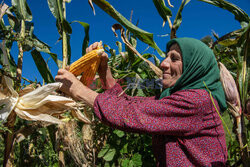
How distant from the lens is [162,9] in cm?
158

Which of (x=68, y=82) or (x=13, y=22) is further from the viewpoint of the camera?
(x=13, y=22)

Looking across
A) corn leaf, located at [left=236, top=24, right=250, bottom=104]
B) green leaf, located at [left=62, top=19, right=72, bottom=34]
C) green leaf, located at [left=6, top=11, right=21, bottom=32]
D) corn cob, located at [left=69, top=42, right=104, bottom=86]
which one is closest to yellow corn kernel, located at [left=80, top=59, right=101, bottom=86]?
corn cob, located at [left=69, top=42, right=104, bottom=86]

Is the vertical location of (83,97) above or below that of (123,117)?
above

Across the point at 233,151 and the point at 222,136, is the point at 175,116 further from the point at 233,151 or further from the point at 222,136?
the point at 233,151

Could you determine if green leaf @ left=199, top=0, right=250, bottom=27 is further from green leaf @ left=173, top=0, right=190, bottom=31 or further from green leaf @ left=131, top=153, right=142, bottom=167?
green leaf @ left=131, top=153, right=142, bottom=167

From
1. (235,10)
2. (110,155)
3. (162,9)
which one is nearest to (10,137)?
(110,155)

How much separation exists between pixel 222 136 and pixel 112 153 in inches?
34.2

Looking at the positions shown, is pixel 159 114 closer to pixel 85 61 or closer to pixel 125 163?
pixel 85 61

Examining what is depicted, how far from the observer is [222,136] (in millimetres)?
1191

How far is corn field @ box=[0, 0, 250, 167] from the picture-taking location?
1.00m

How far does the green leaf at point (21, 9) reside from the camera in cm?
115

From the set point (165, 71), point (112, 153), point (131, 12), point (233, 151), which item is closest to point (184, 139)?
point (165, 71)

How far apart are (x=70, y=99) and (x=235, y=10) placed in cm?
143

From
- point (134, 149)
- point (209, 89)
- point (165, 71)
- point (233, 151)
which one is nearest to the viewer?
point (209, 89)
